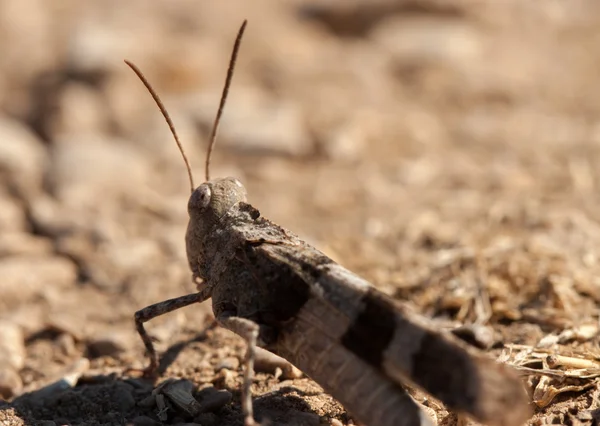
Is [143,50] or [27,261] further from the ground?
[143,50]

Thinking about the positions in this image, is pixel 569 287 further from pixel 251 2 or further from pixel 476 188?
pixel 251 2

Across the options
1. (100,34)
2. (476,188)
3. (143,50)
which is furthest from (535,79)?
(100,34)

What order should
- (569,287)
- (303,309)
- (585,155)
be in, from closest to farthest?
(303,309) < (569,287) < (585,155)

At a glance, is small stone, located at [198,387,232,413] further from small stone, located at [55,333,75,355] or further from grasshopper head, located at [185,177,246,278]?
small stone, located at [55,333,75,355]

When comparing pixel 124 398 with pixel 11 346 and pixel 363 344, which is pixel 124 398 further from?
pixel 363 344

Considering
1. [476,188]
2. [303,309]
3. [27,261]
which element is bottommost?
[27,261]

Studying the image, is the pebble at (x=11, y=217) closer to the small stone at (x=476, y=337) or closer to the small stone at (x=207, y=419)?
the small stone at (x=207, y=419)

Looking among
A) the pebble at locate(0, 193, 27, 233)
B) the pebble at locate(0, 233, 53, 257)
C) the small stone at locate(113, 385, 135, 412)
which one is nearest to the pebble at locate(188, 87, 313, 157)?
the pebble at locate(0, 193, 27, 233)
